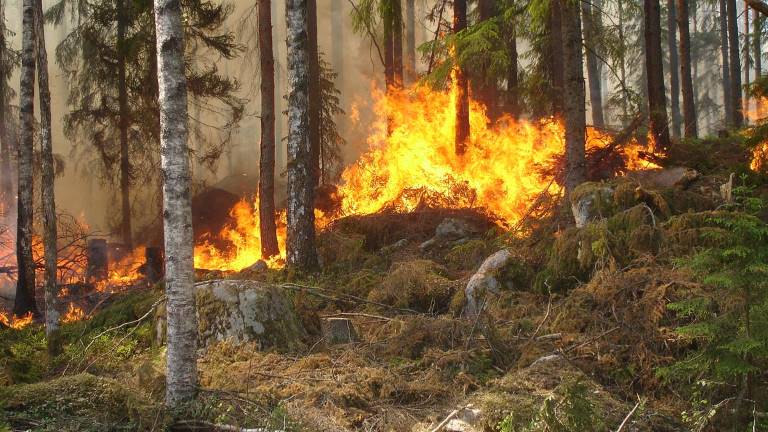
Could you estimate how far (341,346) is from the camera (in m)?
8.11

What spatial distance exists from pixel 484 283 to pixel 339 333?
2335 millimetres

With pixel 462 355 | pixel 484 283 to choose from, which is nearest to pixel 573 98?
pixel 484 283

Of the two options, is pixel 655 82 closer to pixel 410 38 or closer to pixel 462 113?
pixel 462 113

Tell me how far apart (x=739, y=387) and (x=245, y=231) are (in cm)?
1591

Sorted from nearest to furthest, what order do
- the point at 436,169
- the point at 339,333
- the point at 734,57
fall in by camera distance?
1. the point at 339,333
2. the point at 436,169
3. the point at 734,57

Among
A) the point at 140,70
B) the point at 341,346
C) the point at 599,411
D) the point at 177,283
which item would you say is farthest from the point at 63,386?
the point at 140,70

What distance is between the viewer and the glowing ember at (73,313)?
1307 cm

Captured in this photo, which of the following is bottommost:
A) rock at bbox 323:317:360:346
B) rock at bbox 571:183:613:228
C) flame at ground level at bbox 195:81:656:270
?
rock at bbox 323:317:360:346

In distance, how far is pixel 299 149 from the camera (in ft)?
42.7

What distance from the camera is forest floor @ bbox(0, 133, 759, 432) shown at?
5.79m

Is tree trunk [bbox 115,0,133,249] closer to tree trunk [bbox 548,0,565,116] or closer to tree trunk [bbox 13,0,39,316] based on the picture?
tree trunk [bbox 13,0,39,316]

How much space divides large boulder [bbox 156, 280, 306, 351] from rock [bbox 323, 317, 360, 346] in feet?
1.04

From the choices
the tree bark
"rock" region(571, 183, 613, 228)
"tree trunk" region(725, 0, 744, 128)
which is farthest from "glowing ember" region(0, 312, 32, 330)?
"tree trunk" region(725, 0, 744, 128)

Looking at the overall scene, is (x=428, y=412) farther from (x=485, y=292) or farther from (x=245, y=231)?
(x=245, y=231)
